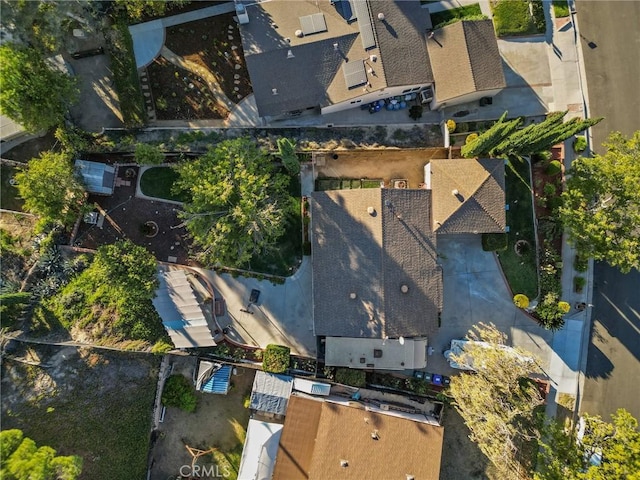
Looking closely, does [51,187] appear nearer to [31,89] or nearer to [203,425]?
[31,89]

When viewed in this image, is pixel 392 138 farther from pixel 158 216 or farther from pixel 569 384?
pixel 569 384

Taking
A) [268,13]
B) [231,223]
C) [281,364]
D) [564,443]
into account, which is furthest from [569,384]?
[268,13]

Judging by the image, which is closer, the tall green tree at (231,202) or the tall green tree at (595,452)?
the tall green tree at (595,452)

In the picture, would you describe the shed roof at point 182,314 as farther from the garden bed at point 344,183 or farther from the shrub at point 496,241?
the shrub at point 496,241

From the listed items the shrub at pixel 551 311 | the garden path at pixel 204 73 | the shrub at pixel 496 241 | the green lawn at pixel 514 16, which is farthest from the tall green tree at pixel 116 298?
the green lawn at pixel 514 16

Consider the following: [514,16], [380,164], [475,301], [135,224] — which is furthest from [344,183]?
[514,16]
